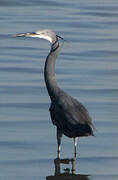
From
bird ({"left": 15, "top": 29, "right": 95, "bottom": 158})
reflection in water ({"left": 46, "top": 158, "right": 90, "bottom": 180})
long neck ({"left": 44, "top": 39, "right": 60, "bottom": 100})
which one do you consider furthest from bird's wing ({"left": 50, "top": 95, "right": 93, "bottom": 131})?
reflection in water ({"left": 46, "top": 158, "right": 90, "bottom": 180})

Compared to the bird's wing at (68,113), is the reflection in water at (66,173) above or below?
below

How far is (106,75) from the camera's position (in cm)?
1337

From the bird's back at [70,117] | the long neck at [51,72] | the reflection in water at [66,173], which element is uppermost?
the long neck at [51,72]

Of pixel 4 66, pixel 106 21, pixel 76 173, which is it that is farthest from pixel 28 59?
pixel 76 173

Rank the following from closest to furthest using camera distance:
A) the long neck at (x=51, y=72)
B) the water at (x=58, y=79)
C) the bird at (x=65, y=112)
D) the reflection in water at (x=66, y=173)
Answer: the reflection in water at (x=66, y=173)
the bird at (x=65, y=112)
the water at (x=58, y=79)
the long neck at (x=51, y=72)

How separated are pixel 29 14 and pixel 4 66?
505 centimetres

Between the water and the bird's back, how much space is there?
0.42m

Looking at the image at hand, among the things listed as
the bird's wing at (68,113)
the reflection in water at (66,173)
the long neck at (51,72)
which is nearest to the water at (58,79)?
the reflection in water at (66,173)

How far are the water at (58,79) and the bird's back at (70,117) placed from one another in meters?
0.42

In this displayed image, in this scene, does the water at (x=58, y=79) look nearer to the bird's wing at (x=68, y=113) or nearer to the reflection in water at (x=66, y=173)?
the reflection in water at (x=66, y=173)

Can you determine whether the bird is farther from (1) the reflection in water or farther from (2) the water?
(2) the water

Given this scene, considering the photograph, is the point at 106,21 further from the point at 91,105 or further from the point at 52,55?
the point at 52,55

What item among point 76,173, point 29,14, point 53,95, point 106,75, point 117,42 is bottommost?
point 76,173

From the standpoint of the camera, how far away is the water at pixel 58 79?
953cm
